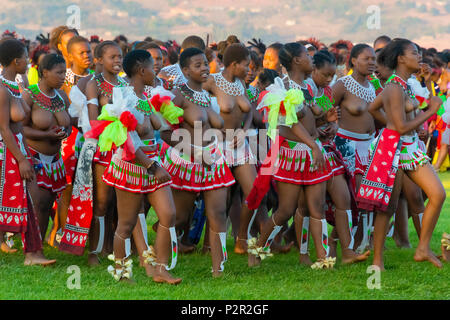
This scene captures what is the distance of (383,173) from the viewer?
655 cm

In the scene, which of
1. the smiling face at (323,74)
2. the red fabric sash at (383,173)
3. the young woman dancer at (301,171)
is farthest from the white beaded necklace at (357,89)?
the red fabric sash at (383,173)

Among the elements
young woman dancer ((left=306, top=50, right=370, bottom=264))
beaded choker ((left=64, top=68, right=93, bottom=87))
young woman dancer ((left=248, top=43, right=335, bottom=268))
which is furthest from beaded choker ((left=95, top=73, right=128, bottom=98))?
young woman dancer ((left=306, top=50, right=370, bottom=264))

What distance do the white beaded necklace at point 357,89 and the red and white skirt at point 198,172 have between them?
1.68 meters

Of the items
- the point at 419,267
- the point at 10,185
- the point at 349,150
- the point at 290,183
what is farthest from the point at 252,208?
the point at 10,185

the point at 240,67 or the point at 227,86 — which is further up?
the point at 240,67

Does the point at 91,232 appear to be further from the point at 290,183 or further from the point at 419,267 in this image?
the point at 419,267

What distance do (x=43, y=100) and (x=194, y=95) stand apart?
4.84 ft

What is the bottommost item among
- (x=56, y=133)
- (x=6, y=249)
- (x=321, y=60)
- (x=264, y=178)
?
(x=6, y=249)

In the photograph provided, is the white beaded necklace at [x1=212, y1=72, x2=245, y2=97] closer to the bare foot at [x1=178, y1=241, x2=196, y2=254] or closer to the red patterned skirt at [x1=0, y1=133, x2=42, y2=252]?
the bare foot at [x1=178, y1=241, x2=196, y2=254]

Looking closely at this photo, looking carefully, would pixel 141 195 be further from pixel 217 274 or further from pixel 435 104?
pixel 435 104

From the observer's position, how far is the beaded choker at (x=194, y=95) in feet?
→ 21.4

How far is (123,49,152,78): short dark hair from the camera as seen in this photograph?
6289 millimetres

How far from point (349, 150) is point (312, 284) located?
178 cm

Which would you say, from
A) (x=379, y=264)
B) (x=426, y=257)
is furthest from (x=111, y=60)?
(x=426, y=257)
